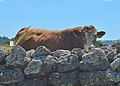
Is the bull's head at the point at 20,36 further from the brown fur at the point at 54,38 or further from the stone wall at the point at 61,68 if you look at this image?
the stone wall at the point at 61,68

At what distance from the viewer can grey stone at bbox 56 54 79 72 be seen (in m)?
6.36

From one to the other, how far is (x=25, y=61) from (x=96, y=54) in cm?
132

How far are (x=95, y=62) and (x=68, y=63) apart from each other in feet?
1.59

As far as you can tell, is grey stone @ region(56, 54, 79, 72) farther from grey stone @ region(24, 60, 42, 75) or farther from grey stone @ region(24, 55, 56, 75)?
grey stone @ region(24, 60, 42, 75)

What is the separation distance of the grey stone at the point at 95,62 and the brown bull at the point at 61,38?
4.50 m

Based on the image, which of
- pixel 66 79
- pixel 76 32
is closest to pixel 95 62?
pixel 66 79

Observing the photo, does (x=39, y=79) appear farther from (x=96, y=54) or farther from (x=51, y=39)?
(x=51, y=39)

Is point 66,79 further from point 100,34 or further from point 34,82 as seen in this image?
point 100,34

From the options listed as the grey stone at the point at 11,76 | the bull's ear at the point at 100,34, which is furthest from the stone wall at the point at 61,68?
the bull's ear at the point at 100,34

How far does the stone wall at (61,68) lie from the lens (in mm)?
6200

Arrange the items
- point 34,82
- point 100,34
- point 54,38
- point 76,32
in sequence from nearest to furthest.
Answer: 1. point 34,82
2. point 76,32
3. point 54,38
4. point 100,34

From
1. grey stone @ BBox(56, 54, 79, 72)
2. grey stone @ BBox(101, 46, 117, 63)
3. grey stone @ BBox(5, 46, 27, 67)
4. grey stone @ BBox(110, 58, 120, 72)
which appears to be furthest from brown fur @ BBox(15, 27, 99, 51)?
grey stone @ BBox(110, 58, 120, 72)

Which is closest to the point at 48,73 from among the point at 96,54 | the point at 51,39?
the point at 96,54

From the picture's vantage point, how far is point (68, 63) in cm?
635
